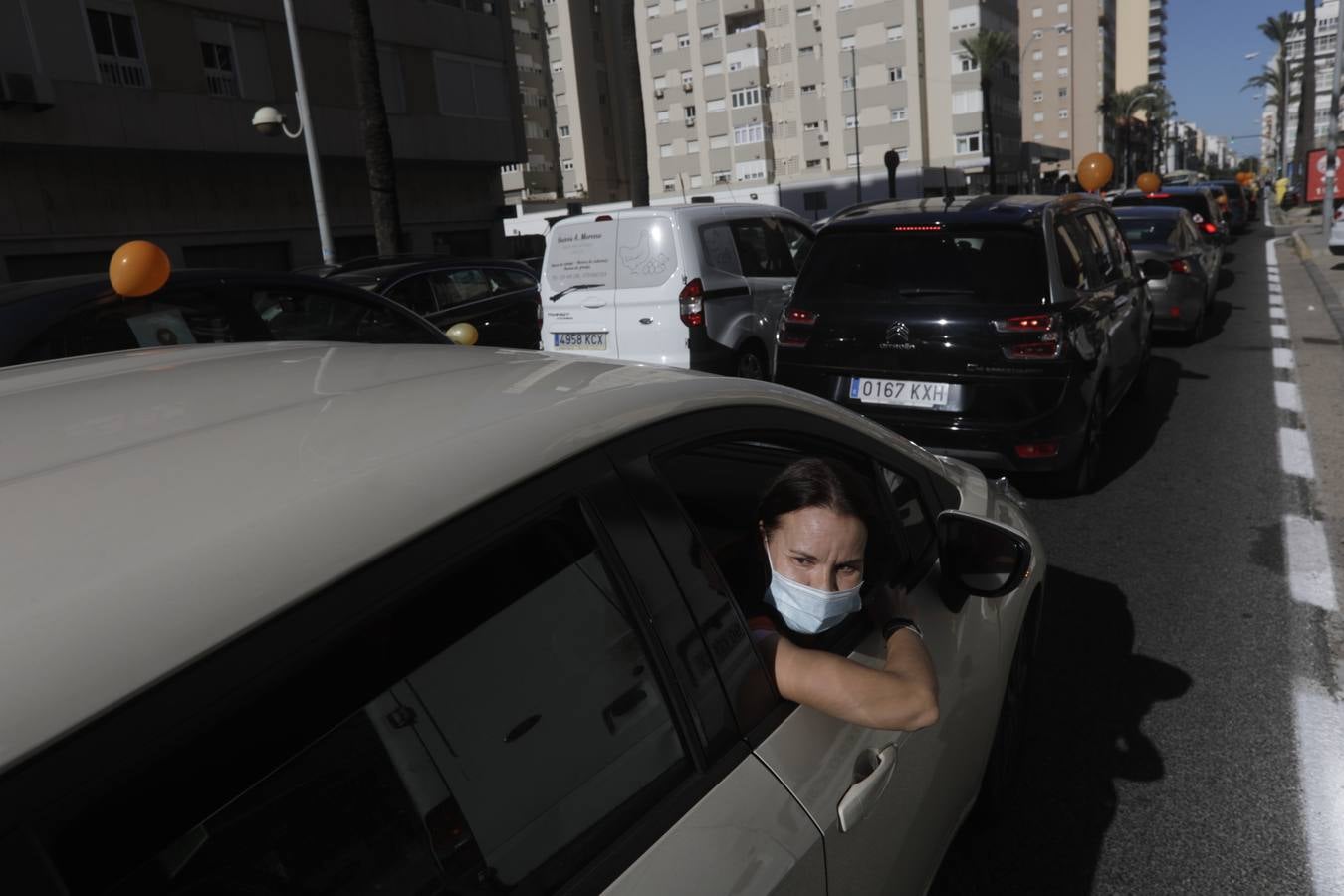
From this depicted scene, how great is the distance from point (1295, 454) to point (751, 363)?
406 centimetres

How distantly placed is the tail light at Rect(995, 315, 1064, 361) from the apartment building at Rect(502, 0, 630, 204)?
5540cm

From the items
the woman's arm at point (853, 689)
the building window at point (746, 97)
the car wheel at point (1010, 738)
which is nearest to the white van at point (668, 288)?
the car wheel at point (1010, 738)

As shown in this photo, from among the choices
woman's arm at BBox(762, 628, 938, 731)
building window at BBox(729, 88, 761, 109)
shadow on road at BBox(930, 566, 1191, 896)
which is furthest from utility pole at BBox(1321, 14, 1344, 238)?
building window at BBox(729, 88, 761, 109)

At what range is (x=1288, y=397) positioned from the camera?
772 cm

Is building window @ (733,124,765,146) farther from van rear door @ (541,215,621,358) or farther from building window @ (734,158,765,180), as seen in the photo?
van rear door @ (541,215,621,358)

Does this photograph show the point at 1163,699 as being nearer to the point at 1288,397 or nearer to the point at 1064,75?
the point at 1288,397

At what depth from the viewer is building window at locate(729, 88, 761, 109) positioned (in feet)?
212

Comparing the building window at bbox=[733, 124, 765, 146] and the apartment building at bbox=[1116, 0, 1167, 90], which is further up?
the apartment building at bbox=[1116, 0, 1167, 90]

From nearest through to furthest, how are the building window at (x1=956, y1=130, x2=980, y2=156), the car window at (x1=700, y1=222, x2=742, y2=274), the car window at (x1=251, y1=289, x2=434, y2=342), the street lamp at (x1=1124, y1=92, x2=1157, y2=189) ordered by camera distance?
the car window at (x1=251, y1=289, x2=434, y2=342), the car window at (x1=700, y1=222, x2=742, y2=274), the building window at (x1=956, y1=130, x2=980, y2=156), the street lamp at (x1=1124, y1=92, x2=1157, y2=189)

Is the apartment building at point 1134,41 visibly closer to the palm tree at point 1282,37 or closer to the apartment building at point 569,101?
the palm tree at point 1282,37

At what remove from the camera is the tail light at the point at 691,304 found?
24.7ft

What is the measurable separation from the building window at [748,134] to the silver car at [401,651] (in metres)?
66.4

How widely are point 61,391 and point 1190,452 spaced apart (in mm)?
6490

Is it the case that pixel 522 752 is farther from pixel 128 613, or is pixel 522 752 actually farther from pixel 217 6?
pixel 217 6
